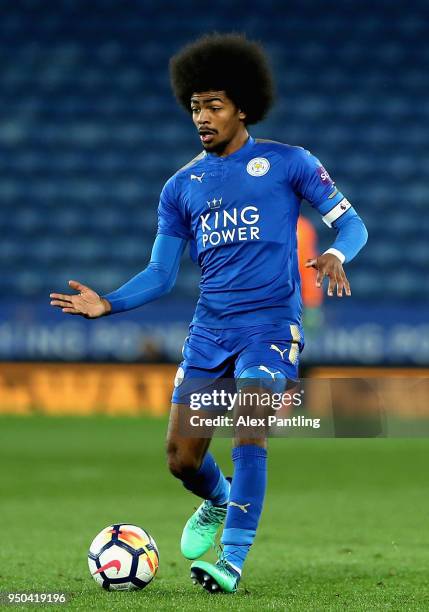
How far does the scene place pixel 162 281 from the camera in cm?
481

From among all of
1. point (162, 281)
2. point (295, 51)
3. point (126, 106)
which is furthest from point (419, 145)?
point (162, 281)

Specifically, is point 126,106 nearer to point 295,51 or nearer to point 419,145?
point 295,51

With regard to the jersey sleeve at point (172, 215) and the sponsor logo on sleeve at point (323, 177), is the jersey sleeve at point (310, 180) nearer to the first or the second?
the sponsor logo on sleeve at point (323, 177)

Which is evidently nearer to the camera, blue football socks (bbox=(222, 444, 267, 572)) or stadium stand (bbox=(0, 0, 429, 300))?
blue football socks (bbox=(222, 444, 267, 572))

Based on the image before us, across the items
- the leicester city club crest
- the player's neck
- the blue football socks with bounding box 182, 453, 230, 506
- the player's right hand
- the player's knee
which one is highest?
the player's neck

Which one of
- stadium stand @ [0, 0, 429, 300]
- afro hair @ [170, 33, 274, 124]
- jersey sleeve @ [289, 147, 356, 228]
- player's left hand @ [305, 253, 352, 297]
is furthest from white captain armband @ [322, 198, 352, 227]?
stadium stand @ [0, 0, 429, 300]

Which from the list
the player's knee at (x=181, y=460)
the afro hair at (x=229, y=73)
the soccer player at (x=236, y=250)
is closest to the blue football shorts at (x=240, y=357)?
the soccer player at (x=236, y=250)

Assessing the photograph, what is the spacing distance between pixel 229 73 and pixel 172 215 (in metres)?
0.57

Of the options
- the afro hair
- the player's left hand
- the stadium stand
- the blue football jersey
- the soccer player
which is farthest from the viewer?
the stadium stand

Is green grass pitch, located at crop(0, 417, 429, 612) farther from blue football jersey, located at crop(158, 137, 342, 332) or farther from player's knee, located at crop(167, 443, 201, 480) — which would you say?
blue football jersey, located at crop(158, 137, 342, 332)

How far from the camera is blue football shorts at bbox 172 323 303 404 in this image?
4.41m

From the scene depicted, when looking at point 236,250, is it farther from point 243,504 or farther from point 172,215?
point 243,504

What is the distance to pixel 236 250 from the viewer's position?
4.55m

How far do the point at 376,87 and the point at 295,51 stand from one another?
4.34 ft
